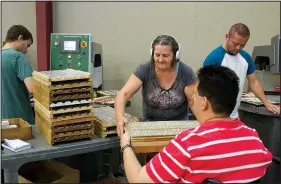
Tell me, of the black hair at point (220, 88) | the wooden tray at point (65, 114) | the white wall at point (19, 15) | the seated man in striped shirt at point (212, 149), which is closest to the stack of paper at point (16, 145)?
the wooden tray at point (65, 114)

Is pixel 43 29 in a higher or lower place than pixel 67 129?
higher

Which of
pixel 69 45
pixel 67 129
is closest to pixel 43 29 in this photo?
pixel 69 45

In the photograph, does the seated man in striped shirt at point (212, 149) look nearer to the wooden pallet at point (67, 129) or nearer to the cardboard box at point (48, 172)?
the wooden pallet at point (67, 129)

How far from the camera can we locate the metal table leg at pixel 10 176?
1.52 metres

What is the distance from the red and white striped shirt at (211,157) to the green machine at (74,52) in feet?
6.99

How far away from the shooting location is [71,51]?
10.6ft

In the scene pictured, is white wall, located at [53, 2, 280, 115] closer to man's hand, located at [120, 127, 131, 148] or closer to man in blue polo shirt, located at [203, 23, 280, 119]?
man in blue polo shirt, located at [203, 23, 280, 119]

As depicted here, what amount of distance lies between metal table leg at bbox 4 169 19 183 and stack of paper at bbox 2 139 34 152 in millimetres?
106

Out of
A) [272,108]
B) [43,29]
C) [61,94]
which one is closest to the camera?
[61,94]

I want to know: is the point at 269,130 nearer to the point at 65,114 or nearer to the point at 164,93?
the point at 164,93

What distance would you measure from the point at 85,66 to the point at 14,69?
34.6 inches

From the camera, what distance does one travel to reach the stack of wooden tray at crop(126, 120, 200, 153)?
5.11 feet

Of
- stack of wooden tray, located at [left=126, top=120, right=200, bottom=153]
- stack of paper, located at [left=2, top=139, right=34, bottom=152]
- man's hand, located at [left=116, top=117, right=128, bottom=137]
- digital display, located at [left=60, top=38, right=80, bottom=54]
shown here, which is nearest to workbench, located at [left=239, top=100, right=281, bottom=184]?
stack of wooden tray, located at [left=126, top=120, right=200, bottom=153]

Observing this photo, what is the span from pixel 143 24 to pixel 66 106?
238 cm
